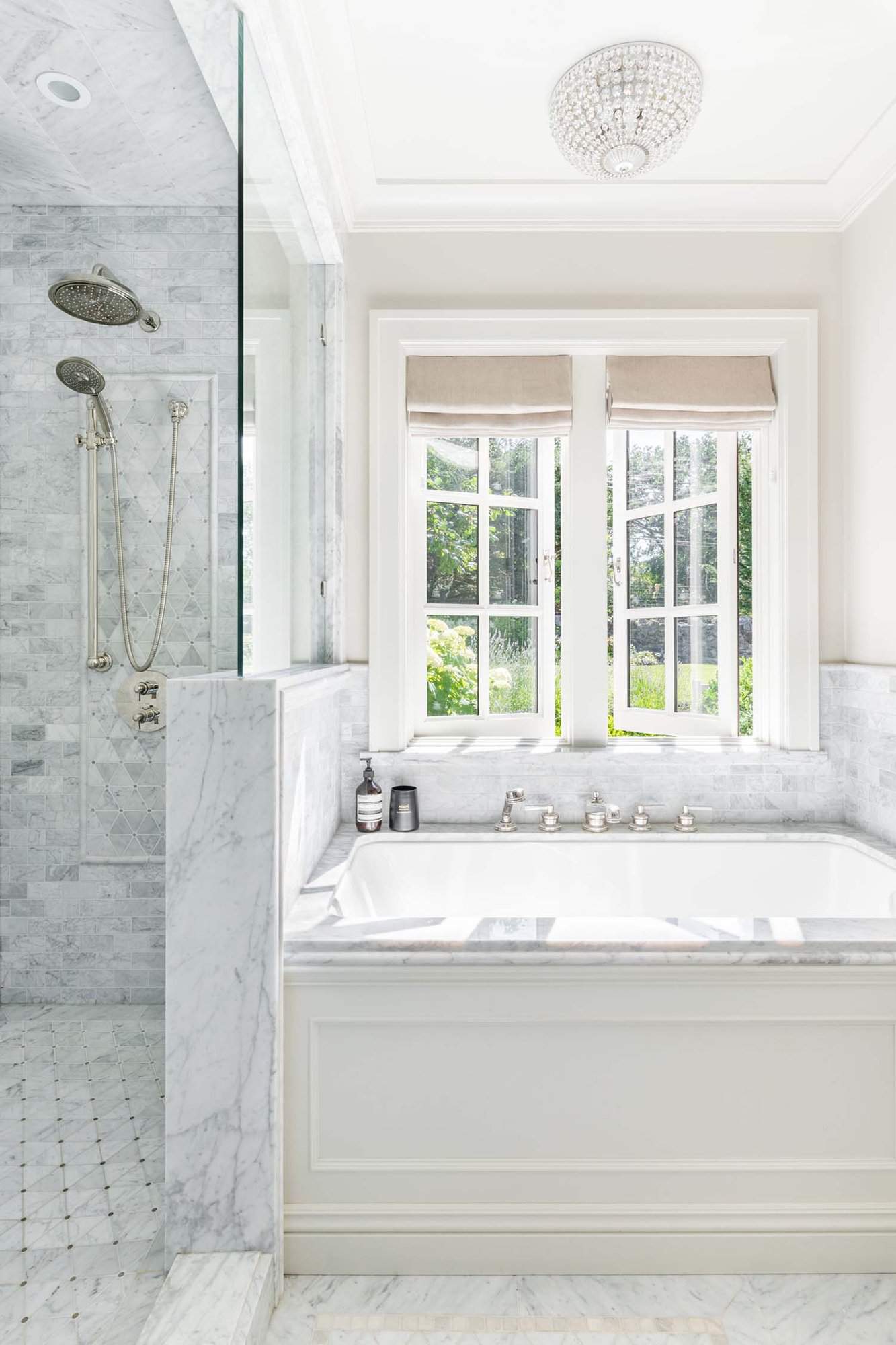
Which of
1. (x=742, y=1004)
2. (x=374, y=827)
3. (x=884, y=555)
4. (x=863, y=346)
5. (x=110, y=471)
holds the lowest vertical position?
(x=742, y=1004)

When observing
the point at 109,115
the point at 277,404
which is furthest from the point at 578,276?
the point at 109,115

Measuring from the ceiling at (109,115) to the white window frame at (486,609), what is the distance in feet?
3.45

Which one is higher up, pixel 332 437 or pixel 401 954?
pixel 332 437

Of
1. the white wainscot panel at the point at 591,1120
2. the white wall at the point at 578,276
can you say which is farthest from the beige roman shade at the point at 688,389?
the white wainscot panel at the point at 591,1120

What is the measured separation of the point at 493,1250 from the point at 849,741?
1731 mm

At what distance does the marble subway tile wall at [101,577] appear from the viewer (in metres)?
2.40

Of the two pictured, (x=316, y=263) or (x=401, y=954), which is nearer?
(x=401, y=954)

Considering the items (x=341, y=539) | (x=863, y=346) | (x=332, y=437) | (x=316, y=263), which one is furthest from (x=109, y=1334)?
(x=863, y=346)

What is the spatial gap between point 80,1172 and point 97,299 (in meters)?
2.16

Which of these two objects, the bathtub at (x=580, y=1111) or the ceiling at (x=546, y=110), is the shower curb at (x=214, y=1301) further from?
the ceiling at (x=546, y=110)

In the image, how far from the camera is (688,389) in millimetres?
2426

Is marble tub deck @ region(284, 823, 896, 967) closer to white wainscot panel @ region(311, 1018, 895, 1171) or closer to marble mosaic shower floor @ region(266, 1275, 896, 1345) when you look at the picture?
white wainscot panel @ region(311, 1018, 895, 1171)

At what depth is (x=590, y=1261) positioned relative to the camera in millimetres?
1458

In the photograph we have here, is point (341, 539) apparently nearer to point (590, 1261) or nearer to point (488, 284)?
point (488, 284)
